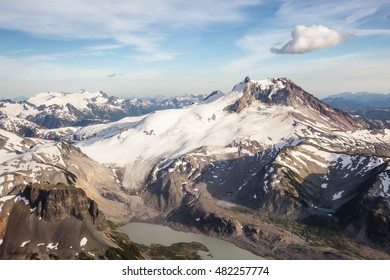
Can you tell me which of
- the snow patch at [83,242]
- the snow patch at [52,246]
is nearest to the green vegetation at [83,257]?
the snow patch at [83,242]

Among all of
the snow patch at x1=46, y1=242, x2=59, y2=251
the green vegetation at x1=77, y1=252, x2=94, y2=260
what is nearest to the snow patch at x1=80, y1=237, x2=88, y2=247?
the green vegetation at x1=77, y1=252, x2=94, y2=260

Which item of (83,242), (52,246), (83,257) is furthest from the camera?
(83,242)

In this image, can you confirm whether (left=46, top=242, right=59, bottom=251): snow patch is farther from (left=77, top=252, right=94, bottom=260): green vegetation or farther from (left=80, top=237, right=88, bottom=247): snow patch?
(left=77, top=252, right=94, bottom=260): green vegetation

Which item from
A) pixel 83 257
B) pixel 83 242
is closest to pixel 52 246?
pixel 83 242

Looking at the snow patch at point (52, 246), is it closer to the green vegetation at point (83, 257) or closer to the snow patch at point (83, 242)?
the snow patch at point (83, 242)

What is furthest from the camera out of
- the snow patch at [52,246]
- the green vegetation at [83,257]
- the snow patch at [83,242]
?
the snow patch at [83,242]

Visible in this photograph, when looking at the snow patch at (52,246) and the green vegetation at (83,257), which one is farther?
the snow patch at (52,246)

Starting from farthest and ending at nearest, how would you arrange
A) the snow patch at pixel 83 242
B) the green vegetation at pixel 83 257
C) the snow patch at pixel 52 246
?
the snow patch at pixel 83 242, the snow patch at pixel 52 246, the green vegetation at pixel 83 257

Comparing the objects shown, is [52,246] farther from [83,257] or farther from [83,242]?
[83,257]

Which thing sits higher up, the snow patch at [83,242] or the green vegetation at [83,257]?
the snow patch at [83,242]
